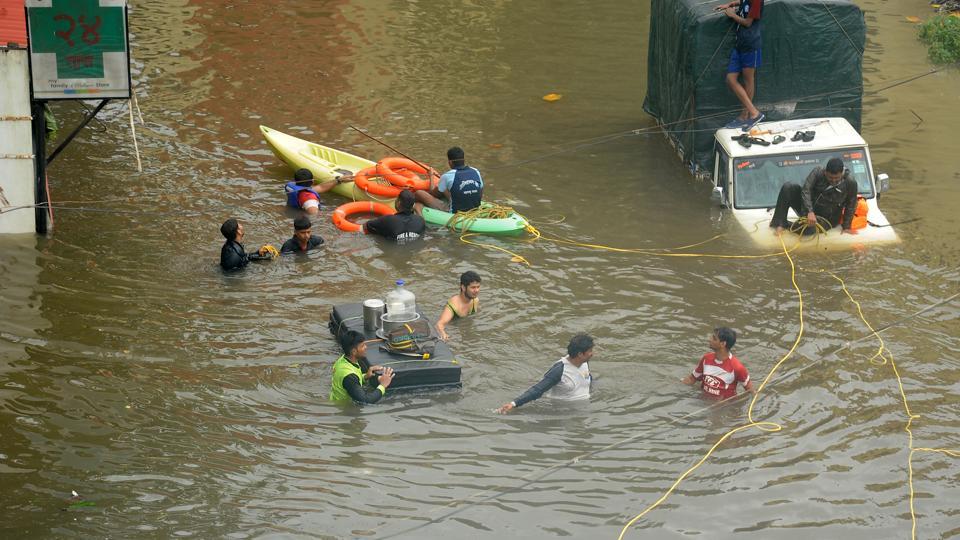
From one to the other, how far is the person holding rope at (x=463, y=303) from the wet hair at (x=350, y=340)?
1231 mm

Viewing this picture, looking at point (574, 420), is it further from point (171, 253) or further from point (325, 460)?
point (171, 253)

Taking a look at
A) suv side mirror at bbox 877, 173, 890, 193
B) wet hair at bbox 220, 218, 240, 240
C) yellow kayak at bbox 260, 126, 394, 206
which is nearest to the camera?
wet hair at bbox 220, 218, 240, 240

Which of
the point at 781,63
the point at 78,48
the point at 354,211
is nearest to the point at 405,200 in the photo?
the point at 354,211

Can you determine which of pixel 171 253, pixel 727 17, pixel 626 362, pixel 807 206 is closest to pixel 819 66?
pixel 727 17

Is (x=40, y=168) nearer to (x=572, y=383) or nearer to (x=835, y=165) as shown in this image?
(x=572, y=383)

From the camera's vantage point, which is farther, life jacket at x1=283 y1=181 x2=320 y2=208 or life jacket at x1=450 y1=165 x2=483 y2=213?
life jacket at x1=283 y1=181 x2=320 y2=208

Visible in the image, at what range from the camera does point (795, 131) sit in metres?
16.5

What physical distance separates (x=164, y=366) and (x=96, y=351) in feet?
3.03

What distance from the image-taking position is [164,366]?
12.6 metres

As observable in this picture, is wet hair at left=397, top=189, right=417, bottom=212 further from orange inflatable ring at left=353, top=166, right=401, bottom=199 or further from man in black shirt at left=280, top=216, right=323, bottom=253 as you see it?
man in black shirt at left=280, top=216, right=323, bottom=253

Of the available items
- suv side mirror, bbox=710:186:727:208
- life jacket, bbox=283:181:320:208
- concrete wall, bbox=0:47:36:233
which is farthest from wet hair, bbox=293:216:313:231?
suv side mirror, bbox=710:186:727:208

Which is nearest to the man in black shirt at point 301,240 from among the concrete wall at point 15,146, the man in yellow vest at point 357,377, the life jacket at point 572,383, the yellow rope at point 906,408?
the concrete wall at point 15,146

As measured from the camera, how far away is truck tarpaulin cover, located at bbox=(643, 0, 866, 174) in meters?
17.1

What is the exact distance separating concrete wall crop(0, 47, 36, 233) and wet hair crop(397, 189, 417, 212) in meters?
5.06
